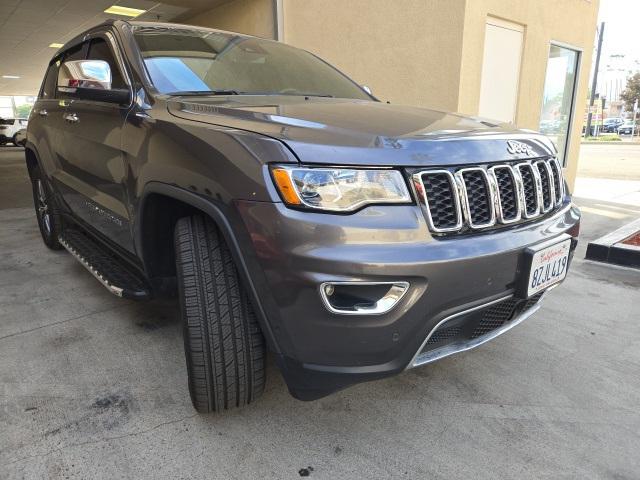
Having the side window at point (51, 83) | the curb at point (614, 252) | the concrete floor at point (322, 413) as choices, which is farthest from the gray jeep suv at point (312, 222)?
the curb at point (614, 252)

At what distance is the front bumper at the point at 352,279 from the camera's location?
4.83 ft

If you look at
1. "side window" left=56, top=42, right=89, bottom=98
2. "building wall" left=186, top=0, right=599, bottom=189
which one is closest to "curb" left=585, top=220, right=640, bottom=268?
"building wall" left=186, top=0, right=599, bottom=189

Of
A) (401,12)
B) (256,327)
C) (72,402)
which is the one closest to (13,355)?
(72,402)

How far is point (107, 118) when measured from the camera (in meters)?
2.51

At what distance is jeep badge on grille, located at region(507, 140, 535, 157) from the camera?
1.94 m

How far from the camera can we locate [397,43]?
20.1 ft

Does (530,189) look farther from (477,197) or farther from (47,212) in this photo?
(47,212)

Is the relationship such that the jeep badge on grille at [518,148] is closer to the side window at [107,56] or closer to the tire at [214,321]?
the tire at [214,321]

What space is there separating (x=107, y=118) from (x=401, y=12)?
462 centimetres

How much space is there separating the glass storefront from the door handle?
6451 millimetres

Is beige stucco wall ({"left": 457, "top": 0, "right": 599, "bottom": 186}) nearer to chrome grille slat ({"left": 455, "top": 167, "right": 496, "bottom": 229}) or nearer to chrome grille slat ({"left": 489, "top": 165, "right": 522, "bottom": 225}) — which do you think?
chrome grille slat ({"left": 489, "top": 165, "right": 522, "bottom": 225})

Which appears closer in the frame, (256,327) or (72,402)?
(256,327)

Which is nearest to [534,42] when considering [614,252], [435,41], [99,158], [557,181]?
[435,41]

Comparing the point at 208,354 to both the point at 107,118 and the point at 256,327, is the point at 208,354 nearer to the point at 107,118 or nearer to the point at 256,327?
the point at 256,327
